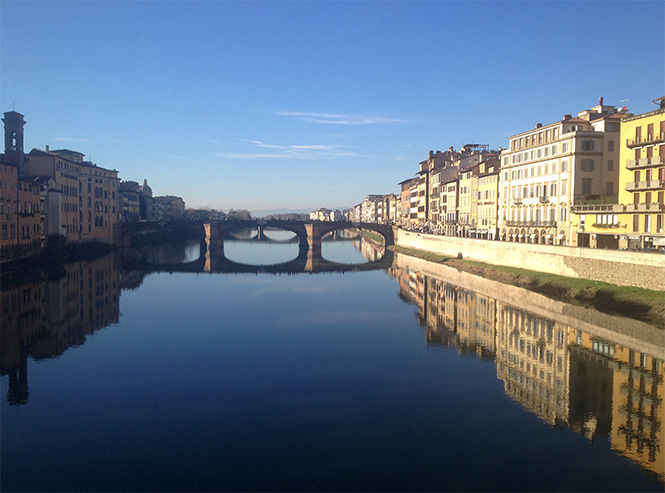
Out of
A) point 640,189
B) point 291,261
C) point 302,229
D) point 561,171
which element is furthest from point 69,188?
point 640,189

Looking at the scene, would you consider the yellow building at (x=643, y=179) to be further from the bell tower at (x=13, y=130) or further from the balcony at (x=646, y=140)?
the bell tower at (x=13, y=130)

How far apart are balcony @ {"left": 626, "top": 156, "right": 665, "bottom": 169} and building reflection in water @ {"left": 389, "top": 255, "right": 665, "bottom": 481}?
10.1m

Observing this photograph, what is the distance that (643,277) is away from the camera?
2959cm

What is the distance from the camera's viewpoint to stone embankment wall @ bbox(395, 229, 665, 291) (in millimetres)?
29297

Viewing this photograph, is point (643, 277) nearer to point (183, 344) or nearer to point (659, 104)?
point (659, 104)

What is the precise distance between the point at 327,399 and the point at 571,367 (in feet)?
32.6

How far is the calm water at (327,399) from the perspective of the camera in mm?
12719

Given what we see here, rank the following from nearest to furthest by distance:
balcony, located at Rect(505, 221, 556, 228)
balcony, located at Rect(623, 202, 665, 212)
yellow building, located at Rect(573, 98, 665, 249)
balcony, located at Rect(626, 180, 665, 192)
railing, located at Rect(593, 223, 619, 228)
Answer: balcony, located at Rect(623, 202, 665, 212), yellow building, located at Rect(573, 98, 665, 249), balcony, located at Rect(626, 180, 665, 192), railing, located at Rect(593, 223, 619, 228), balcony, located at Rect(505, 221, 556, 228)

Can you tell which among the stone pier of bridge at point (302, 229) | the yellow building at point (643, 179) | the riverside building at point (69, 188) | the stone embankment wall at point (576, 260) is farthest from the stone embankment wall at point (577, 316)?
the riverside building at point (69, 188)

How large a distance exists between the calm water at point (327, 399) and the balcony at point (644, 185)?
968 cm

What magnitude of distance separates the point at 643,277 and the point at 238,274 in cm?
3626

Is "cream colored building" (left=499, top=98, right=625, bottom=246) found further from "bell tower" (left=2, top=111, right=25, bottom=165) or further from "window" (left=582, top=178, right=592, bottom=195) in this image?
"bell tower" (left=2, top=111, right=25, bottom=165)

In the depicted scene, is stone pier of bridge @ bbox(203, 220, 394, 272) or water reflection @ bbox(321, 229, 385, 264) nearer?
water reflection @ bbox(321, 229, 385, 264)

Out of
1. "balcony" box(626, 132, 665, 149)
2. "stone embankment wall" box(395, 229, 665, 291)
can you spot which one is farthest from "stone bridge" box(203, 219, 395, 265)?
"balcony" box(626, 132, 665, 149)
